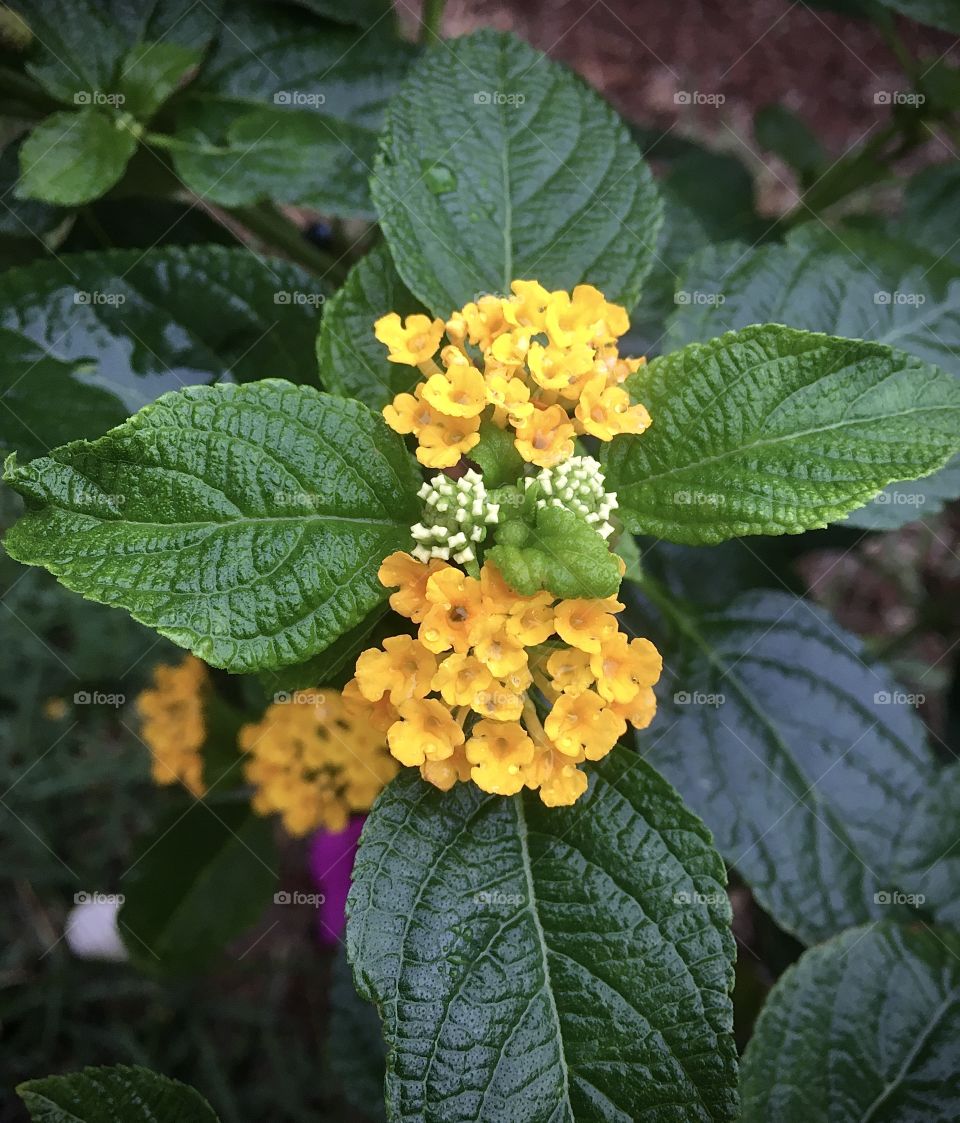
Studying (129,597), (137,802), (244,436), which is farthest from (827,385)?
(137,802)

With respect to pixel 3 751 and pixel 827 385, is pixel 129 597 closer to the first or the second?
pixel 827 385

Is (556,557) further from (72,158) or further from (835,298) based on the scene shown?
(72,158)

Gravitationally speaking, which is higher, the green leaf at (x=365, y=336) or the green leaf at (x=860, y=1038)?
the green leaf at (x=365, y=336)

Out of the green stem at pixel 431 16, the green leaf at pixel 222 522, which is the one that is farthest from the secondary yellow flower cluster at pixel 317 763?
the green stem at pixel 431 16

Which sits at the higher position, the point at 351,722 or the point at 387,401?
the point at 387,401

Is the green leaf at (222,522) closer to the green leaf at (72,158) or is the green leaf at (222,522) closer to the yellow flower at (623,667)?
the yellow flower at (623,667)

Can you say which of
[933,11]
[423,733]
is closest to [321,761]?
[423,733]

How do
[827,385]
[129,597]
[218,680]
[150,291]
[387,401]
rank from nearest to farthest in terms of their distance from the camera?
[129,597] < [827,385] < [387,401] < [150,291] < [218,680]
